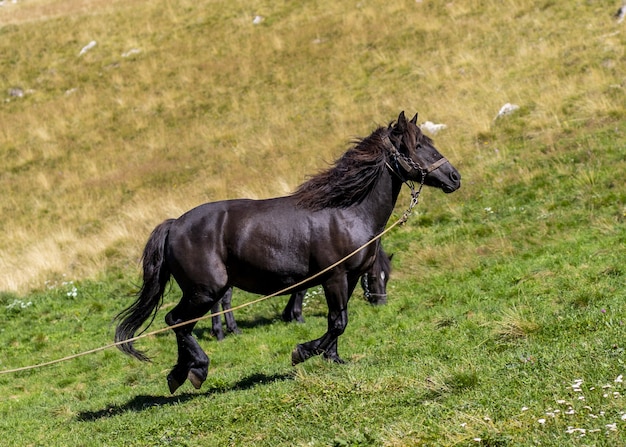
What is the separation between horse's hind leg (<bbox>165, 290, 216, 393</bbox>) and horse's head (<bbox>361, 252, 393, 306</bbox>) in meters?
4.29

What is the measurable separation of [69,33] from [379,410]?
122ft

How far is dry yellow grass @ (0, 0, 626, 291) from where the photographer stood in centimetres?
2103

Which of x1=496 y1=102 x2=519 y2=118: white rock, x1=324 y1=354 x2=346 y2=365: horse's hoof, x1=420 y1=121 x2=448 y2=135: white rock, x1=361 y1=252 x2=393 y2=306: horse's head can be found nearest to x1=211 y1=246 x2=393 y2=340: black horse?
x1=361 y1=252 x2=393 y2=306: horse's head

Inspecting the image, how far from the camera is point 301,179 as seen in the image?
790 inches

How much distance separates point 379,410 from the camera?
7.11 meters

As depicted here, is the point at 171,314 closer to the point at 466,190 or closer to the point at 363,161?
the point at 363,161

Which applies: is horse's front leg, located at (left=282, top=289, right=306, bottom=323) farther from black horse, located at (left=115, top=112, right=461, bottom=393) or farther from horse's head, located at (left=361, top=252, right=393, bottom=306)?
black horse, located at (left=115, top=112, right=461, bottom=393)

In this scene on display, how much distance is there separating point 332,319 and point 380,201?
1.52 meters

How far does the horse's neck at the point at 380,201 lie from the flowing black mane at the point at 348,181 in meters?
0.07

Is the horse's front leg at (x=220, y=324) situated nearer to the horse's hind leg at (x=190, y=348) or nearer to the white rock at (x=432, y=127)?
the horse's hind leg at (x=190, y=348)

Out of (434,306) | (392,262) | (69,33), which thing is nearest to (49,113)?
(69,33)

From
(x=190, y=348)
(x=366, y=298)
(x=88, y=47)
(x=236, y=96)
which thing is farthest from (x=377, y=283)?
(x=88, y=47)

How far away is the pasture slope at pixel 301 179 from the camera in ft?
24.2

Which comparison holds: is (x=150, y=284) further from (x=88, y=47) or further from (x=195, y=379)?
(x=88, y=47)
